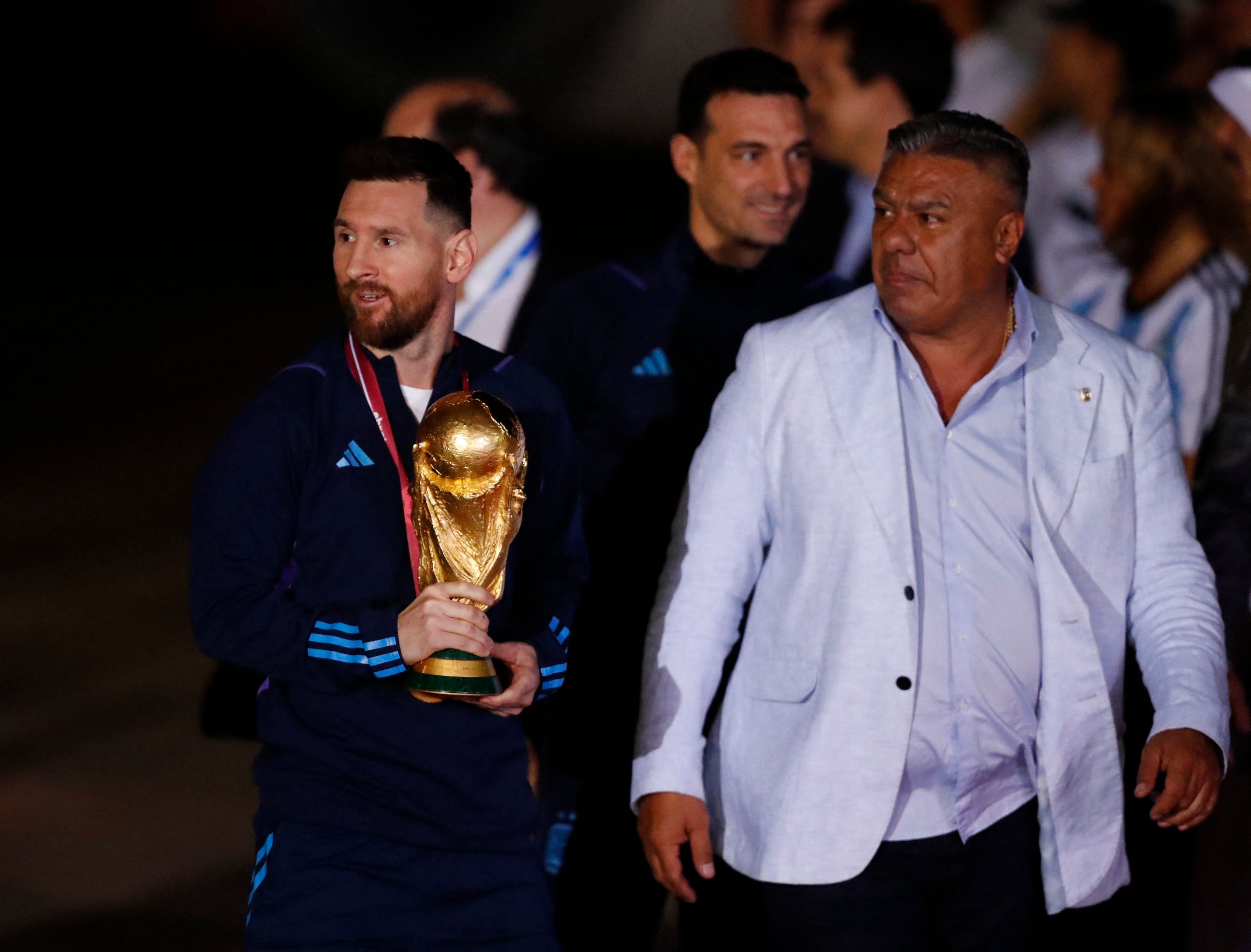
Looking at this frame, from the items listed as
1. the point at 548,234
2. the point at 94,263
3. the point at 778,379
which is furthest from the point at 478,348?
the point at 94,263

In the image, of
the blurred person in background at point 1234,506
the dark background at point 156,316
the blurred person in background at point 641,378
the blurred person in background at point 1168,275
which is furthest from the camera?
the dark background at point 156,316

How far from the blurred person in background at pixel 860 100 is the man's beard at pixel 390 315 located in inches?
87.3

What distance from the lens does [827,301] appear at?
2.88 meters

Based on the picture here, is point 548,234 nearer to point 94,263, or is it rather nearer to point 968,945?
point 94,263

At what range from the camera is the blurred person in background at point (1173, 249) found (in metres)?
4.27

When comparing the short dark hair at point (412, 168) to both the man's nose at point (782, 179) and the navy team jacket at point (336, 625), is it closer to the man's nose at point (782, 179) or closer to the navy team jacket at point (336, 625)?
the navy team jacket at point (336, 625)

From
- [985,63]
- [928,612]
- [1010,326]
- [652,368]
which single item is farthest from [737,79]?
[985,63]

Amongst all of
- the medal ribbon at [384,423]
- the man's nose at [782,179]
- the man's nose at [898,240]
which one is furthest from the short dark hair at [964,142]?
the medal ribbon at [384,423]

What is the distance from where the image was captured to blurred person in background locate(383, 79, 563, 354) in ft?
13.5

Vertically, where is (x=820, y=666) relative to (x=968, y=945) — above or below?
above

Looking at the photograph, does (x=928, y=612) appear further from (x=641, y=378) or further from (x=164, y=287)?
(x=164, y=287)

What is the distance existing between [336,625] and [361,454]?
0.28 m

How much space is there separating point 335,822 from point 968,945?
1125mm

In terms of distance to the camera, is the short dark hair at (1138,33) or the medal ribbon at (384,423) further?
the short dark hair at (1138,33)
